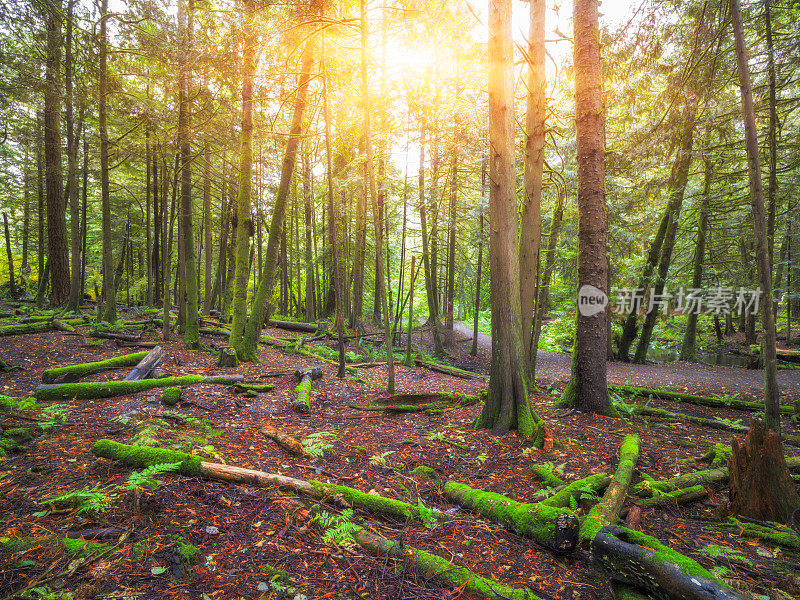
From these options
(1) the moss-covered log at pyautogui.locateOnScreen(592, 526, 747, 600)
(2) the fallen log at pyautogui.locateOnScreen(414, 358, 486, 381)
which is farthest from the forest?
(2) the fallen log at pyautogui.locateOnScreen(414, 358, 486, 381)

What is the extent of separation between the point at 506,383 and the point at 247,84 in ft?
28.2

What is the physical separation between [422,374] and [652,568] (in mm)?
8594

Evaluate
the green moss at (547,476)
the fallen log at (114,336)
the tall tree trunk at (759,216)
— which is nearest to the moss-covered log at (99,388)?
the fallen log at (114,336)

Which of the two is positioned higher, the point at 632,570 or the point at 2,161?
the point at 2,161

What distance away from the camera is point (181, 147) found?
9.19m

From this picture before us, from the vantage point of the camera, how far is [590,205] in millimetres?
6270

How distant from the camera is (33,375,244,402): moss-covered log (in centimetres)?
525

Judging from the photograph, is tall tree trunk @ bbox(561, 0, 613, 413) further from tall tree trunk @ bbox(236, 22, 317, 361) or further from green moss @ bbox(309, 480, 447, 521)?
tall tree trunk @ bbox(236, 22, 317, 361)

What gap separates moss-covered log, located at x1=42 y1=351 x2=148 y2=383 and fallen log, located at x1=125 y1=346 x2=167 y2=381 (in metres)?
0.27

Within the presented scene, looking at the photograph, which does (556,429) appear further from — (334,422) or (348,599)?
(348,599)

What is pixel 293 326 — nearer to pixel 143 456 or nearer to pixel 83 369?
pixel 83 369

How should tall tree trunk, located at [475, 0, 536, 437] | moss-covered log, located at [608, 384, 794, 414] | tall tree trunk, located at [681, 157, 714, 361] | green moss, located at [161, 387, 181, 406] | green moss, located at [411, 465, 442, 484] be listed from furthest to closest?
tall tree trunk, located at [681, 157, 714, 361] → moss-covered log, located at [608, 384, 794, 414] → green moss, located at [161, 387, 181, 406] → tall tree trunk, located at [475, 0, 536, 437] → green moss, located at [411, 465, 442, 484]

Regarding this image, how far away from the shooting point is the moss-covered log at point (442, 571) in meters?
2.35

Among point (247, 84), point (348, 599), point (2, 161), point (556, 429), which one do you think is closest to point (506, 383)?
point (556, 429)
